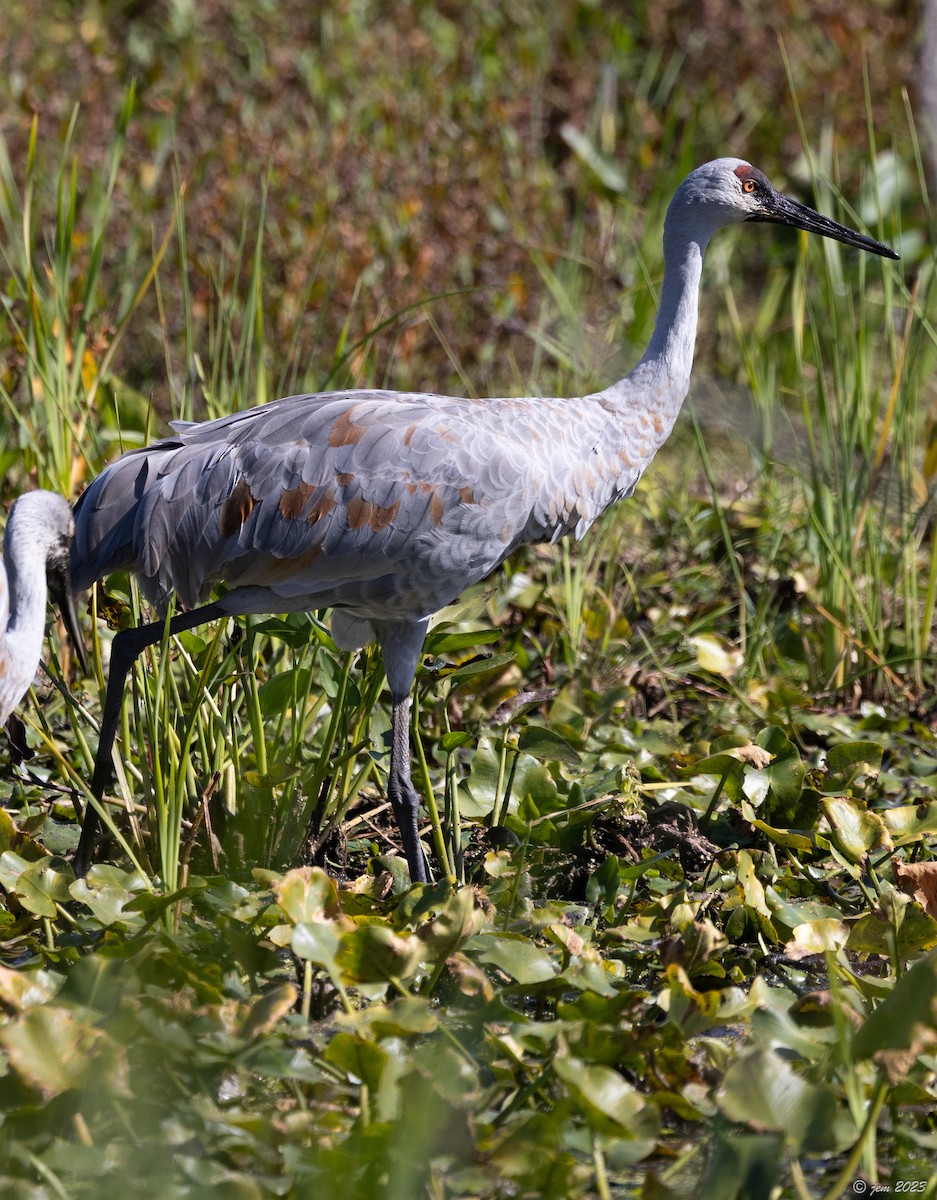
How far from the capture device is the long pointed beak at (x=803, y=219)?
3615 millimetres

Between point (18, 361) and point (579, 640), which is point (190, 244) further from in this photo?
point (579, 640)

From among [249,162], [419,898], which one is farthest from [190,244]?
[419,898]

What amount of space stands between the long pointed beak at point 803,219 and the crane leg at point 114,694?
1.67m

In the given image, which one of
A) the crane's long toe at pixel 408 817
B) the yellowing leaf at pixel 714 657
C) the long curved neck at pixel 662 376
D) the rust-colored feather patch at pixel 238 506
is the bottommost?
the crane's long toe at pixel 408 817

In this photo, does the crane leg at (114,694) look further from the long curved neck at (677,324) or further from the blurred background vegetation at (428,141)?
the blurred background vegetation at (428,141)

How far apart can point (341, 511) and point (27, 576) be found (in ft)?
2.18

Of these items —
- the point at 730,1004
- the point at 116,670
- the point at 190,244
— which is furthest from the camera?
the point at 190,244

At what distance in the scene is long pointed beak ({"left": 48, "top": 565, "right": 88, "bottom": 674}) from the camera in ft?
10.7

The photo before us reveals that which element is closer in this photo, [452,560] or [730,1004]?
[730,1004]

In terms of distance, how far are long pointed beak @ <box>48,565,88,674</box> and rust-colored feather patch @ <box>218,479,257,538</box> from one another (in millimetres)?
368

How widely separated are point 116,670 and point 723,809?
1402 mm

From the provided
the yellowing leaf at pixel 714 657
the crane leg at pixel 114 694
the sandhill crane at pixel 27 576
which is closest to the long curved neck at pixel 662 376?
the yellowing leaf at pixel 714 657

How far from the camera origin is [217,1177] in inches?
81.2

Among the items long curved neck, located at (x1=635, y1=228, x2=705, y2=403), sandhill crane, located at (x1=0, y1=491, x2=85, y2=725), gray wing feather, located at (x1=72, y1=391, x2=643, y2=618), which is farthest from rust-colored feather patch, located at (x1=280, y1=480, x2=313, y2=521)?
Answer: long curved neck, located at (x1=635, y1=228, x2=705, y2=403)
